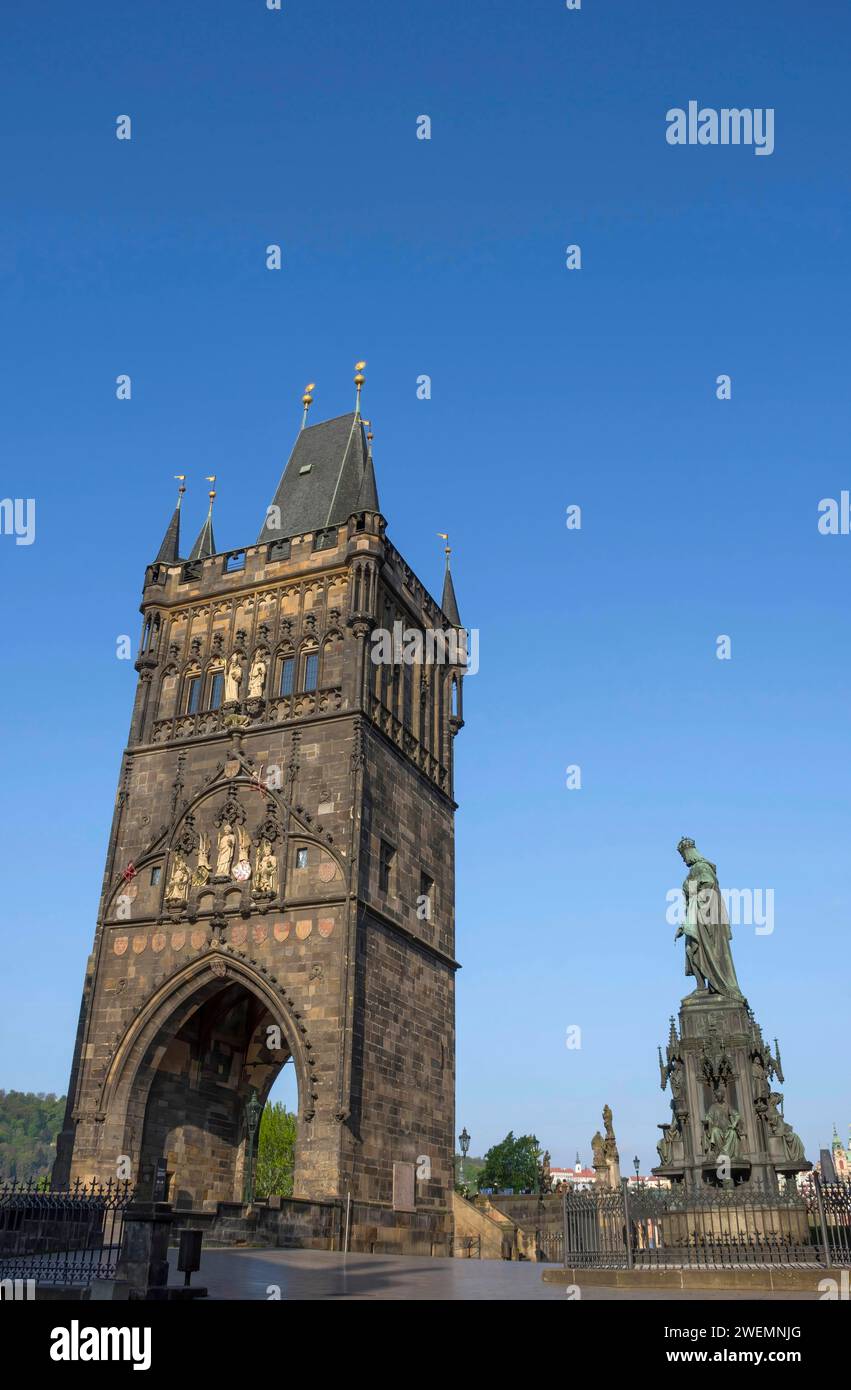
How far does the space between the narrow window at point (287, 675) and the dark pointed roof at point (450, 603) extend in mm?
8185

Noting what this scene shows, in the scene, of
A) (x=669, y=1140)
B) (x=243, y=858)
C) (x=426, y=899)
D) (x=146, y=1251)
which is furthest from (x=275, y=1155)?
(x=146, y=1251)

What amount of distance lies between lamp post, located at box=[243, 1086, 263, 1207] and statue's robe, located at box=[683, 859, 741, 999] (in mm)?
16875

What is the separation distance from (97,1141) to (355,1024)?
7.22 m

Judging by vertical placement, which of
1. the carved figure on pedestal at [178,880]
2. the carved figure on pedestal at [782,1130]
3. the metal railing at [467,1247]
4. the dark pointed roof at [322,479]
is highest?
the dark pointed roof at [322,479]

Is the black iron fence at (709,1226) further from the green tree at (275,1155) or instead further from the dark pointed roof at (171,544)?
the green tree at (275,1155)

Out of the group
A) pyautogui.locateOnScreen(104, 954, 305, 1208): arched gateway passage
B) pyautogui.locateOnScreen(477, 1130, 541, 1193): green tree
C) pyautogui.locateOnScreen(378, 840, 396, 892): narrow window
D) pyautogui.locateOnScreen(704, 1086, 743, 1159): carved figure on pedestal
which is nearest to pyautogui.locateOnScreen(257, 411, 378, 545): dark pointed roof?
pyautogui.locateOnScreen(378, 840, 396, 892): narrow window

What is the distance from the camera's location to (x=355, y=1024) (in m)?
24.9

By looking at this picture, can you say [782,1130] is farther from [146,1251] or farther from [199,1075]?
→ [199,1075]

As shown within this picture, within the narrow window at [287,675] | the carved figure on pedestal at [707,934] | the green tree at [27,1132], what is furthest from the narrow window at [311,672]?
the green tree at [27,1132]

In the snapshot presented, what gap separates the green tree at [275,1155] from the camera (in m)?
57.6

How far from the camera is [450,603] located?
1491 inches

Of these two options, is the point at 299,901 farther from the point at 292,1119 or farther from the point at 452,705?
the point at 292,1119

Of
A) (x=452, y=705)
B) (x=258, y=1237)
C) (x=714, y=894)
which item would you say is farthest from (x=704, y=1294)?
(x=452, y=705)
